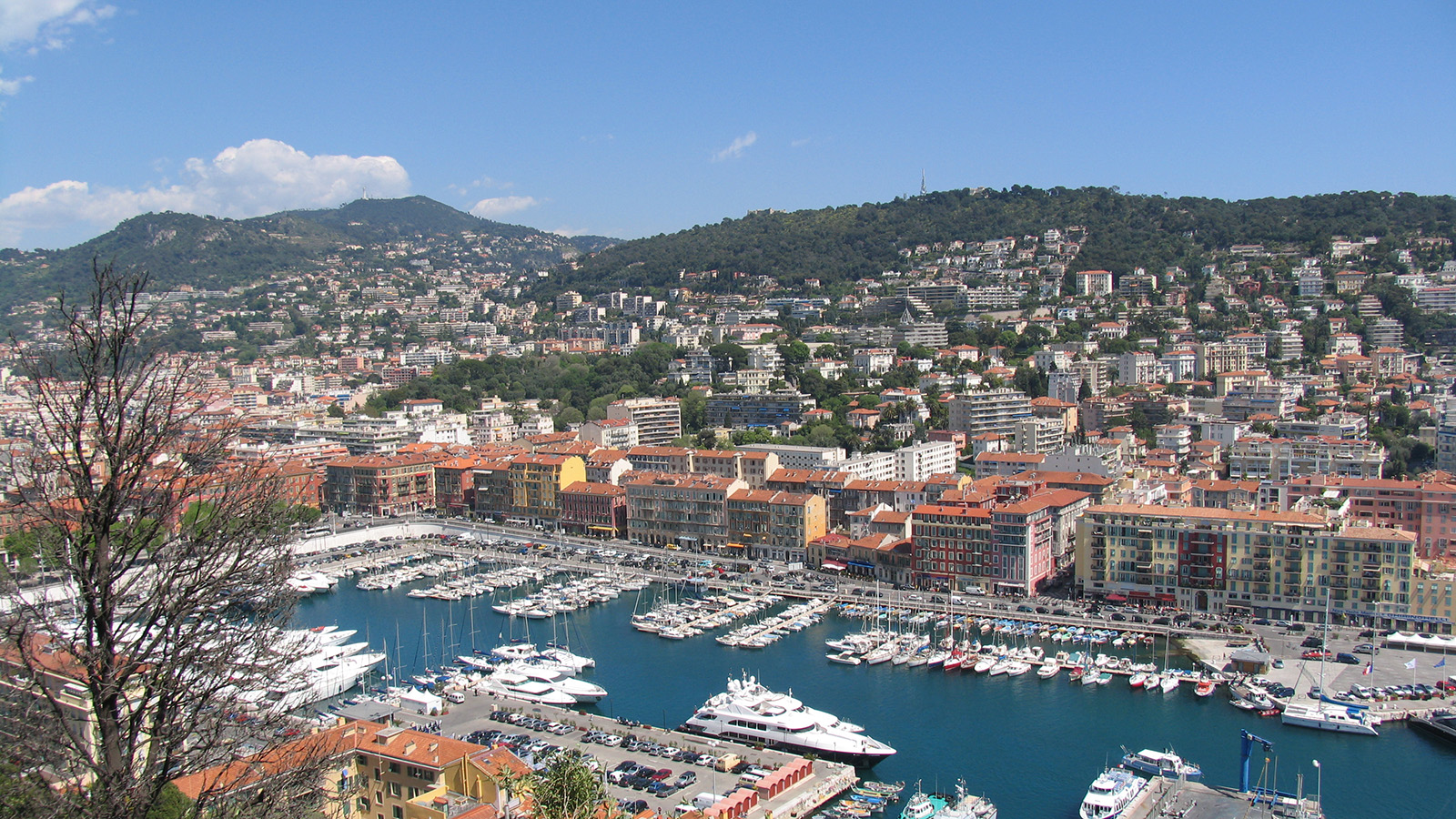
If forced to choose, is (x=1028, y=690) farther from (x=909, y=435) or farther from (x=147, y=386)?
(x=909, y=435)

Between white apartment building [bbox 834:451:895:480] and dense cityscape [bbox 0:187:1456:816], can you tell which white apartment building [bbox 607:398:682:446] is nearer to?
dense cityscape [bbox 0:187:1456:816]

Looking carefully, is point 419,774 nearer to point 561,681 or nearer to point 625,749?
point 625,749

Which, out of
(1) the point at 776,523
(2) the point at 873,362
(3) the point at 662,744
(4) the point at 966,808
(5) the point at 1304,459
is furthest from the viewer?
(2) the point at 873,362

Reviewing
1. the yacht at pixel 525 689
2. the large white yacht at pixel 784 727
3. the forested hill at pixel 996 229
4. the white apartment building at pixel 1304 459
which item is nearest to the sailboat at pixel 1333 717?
the large white yacht at pixel 784 727

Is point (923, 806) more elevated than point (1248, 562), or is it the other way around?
point (1248, 562)

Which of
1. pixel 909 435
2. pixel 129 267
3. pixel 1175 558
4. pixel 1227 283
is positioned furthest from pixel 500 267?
pixel 129 267

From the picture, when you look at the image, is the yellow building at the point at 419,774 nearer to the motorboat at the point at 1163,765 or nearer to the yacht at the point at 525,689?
the yacht at the point at 525,689

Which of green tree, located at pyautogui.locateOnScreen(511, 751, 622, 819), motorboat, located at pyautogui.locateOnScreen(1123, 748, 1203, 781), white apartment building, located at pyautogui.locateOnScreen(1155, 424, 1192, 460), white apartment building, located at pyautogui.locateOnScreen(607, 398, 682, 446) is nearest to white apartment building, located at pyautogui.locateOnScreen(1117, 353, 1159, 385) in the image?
white apartment building, located at pyautogui.locateOnScreen(1155, 424, 1192, 460)

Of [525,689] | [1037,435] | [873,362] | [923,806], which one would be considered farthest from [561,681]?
[873,362]
